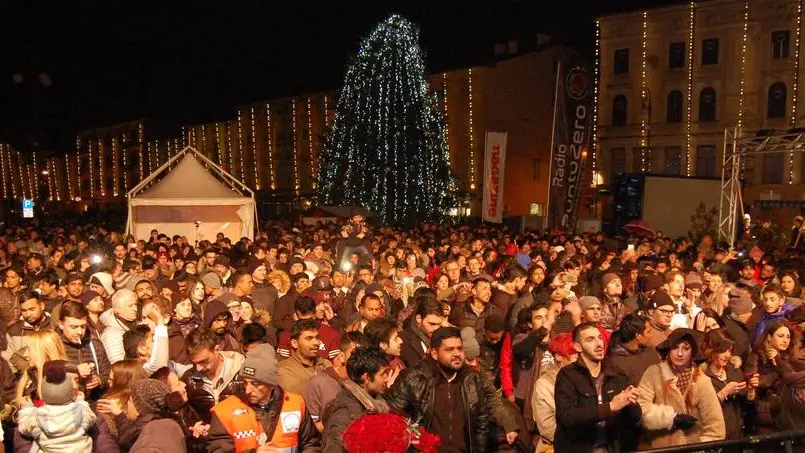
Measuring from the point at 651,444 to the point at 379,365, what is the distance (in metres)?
1.79

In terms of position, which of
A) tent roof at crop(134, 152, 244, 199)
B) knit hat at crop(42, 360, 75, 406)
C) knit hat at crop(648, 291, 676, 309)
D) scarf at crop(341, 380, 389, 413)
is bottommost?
scarf at crop(341, 380, 389, 413)

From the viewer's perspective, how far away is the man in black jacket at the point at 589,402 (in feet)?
15.1

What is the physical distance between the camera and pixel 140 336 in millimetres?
5883

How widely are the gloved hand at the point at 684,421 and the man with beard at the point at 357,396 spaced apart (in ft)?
5.90

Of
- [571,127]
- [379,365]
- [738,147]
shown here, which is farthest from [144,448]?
[571,127]

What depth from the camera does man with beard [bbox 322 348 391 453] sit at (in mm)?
4477

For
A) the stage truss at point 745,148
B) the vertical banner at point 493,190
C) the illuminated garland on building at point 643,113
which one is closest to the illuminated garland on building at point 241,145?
the illuminated garland on building at point 643,113

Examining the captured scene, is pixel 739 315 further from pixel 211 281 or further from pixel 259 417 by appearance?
pixel 211 281

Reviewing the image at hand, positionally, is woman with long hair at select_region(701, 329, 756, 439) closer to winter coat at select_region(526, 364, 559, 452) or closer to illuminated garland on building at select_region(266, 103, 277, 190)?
winter coat at select_region(526, 364, 559, 452)

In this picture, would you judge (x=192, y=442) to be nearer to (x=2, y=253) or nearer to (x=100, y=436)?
(x=100, y=436)

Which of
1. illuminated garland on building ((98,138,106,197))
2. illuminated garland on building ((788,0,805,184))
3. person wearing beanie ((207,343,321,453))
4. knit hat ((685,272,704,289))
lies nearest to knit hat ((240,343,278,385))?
person wearing beanie ((207,343,321,453))

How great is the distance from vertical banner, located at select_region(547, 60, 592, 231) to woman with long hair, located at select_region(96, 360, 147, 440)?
1872 centimetres

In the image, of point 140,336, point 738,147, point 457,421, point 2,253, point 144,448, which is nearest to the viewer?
point 144,448

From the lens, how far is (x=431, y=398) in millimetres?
4703
